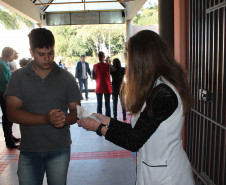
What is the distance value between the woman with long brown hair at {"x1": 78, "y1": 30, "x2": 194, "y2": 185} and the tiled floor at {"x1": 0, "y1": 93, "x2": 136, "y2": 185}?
7.22 feet

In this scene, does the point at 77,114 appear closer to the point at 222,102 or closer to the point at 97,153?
the point at 222,102

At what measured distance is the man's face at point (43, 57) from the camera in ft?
6.19

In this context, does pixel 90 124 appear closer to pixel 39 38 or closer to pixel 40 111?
pixel 40 111

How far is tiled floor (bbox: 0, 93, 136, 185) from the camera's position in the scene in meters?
3.69

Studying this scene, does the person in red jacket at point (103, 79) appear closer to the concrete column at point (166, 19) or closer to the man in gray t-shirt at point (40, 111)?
the concrete column at point (166, 19)

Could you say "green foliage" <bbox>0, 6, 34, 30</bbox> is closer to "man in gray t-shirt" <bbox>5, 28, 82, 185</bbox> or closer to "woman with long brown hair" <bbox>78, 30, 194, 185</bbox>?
"man in gray t-shirt" <bbox>5, 28, 82, 185</bbox>

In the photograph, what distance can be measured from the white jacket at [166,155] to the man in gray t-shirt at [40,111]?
2.09 feet

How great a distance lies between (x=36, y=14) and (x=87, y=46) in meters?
24.3

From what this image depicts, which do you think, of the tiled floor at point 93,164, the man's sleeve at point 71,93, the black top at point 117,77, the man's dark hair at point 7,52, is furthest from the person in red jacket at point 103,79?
the man's sleeve at point 71,93

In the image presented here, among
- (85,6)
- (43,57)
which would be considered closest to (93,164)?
(43,57)

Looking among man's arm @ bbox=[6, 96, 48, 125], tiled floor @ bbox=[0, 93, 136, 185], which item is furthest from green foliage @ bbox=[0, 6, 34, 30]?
man's arm @ bbox=[6, 96, 48, 125]

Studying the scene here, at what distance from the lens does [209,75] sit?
2.99 meters


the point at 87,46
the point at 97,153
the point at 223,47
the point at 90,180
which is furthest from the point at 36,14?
the point at 87,46

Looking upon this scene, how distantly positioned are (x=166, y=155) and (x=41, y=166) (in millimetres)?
964
